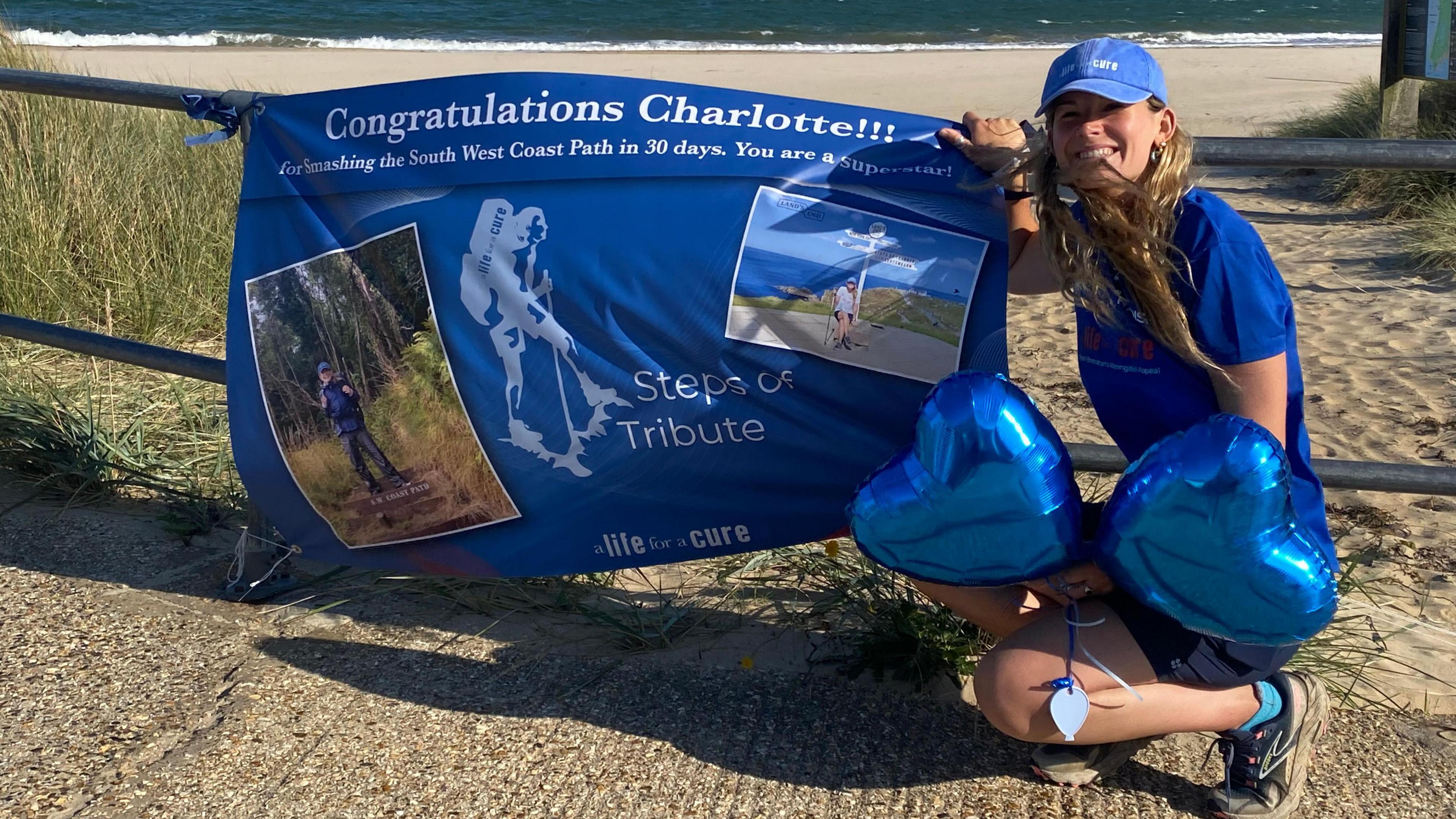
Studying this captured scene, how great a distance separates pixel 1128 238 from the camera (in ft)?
6.84

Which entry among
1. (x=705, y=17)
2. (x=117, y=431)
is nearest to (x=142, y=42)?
(x=705, y=17)

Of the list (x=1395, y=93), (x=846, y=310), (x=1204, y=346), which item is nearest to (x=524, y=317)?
(x=846, y=310)

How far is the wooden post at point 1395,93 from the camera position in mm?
8273

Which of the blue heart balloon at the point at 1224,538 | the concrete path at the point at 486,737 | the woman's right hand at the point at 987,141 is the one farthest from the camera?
the woman's right hand at the point at 987,141

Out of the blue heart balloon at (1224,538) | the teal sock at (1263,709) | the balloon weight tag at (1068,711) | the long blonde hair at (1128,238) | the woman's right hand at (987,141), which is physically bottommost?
the teal sock at (1263,709)

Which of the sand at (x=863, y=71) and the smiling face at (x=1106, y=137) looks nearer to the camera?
the smiling face at (x=1106, y=137)

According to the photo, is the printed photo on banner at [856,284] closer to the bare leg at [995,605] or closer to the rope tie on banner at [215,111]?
the bare leg at [995,605]

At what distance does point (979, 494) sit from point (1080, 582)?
298 millimetres

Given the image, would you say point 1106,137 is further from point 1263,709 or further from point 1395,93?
point 1395,93

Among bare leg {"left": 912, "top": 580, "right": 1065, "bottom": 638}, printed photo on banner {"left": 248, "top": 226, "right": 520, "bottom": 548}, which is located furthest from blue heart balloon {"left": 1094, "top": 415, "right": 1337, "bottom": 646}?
printed photo on banner {"left": 248, "top": 226, "right": 520, "bottom": 548}

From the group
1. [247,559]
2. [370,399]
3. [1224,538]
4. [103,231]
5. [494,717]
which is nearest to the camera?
[1224,538]

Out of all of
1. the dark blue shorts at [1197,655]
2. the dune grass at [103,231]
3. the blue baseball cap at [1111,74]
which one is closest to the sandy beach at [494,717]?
the dark blue shorts at [1197,655]

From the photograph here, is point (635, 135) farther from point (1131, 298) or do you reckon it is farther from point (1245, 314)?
point (1245, 314)

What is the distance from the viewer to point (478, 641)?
111 inches
